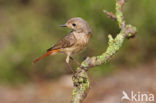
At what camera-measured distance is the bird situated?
301cm

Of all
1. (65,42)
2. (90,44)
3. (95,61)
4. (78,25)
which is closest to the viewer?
(95,61)

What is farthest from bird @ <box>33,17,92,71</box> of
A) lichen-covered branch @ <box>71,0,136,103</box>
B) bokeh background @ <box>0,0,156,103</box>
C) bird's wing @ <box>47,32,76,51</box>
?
bokeh background @ <box>0,0,156,103</box>

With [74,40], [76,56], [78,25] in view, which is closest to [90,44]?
[76,56]

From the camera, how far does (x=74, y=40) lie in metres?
3.26

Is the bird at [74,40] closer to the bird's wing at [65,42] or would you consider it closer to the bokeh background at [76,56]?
the bird's wing at [65,42]

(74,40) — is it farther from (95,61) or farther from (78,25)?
(95,61)

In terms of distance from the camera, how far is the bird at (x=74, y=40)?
3006 mm

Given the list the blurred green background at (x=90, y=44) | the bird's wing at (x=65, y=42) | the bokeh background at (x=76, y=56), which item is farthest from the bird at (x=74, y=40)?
the blurred green background at (x=90, y=44)

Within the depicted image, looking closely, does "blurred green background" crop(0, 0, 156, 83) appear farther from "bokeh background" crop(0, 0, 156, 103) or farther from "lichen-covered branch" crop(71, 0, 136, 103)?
"lichen-covered branch" crop(71, 0, 136, 103)

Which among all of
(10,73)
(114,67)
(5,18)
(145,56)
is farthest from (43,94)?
(5,18)

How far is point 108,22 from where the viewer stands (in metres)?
7.00

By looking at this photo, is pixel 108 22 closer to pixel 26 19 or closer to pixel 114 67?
pixel 114 67

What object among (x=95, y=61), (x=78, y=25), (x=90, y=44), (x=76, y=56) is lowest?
(x=95, y=61)

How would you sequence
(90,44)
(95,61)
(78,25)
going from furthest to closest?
(90,44)
(78,25)
(95,61)
